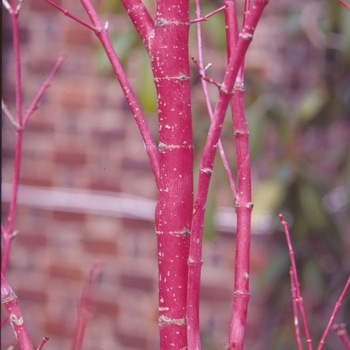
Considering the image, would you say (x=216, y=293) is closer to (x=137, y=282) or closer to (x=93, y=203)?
(x=137, y=282)

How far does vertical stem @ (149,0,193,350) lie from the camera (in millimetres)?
363

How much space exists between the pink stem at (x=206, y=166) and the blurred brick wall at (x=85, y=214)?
96 centimetres

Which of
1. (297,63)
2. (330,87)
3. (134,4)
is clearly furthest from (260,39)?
(134,4)

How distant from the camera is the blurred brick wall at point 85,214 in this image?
135 centimetres

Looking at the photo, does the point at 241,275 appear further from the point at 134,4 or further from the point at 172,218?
the point at 134,4

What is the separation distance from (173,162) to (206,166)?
4cm

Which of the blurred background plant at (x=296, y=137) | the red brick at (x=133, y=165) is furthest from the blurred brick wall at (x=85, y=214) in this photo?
the blurred background plant at (x=296, y=137)

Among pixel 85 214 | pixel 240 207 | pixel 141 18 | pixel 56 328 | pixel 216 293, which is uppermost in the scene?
pixel 141 18

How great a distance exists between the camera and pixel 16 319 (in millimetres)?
354

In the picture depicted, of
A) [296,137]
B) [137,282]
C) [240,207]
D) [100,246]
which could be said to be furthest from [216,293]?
[240,207]

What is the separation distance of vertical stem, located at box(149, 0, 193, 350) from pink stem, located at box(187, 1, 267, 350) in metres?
0.02

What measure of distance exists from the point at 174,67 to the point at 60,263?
113 cm

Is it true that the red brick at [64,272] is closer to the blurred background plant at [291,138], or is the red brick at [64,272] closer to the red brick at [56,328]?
the red brick at [56,328]

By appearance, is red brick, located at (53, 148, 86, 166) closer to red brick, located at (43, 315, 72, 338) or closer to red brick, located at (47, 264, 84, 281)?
red brick, located at (47, 264, 84, 281)
